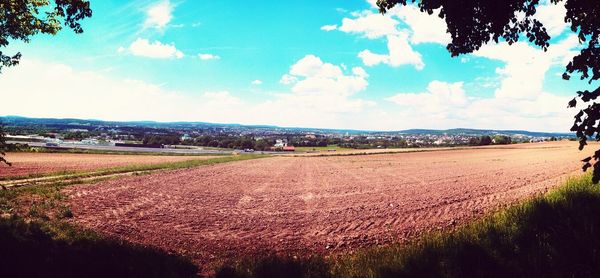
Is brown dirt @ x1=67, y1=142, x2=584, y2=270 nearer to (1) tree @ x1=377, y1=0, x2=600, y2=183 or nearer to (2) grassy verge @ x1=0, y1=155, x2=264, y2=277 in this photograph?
(2) grassy verge @ x1=0, y1=155, x2=264, y2=277

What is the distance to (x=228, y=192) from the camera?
86.4 feet

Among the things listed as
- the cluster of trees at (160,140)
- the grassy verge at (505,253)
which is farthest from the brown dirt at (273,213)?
the cluster of trees at (160,140)


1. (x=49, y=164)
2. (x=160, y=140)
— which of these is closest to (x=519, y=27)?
(x=49, y=164)

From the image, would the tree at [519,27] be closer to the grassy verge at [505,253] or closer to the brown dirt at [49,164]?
the grassy verge at [505,253]

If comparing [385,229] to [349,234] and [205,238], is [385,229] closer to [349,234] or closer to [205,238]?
[349,234]

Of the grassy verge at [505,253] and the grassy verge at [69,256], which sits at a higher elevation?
the grassy verge at [505,253]

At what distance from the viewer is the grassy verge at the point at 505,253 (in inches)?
246

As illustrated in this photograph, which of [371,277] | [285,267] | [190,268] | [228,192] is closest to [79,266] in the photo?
[190,268]

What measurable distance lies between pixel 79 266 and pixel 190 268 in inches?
109

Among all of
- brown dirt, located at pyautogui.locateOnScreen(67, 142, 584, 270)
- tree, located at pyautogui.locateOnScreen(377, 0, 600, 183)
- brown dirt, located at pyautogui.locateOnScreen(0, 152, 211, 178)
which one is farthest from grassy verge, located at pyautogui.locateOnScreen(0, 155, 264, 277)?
brown dirt, located at pyautogui.locateOnScreen(0, 152, 211, 178)

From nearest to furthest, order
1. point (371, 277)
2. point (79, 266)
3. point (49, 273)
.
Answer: point (371, 277) < point (49, 273) < point (79, 266)

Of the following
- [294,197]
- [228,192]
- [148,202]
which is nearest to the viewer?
[148,202]

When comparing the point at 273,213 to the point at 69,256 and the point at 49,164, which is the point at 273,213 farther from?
the point at 49,164

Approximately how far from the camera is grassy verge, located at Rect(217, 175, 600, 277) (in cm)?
624
